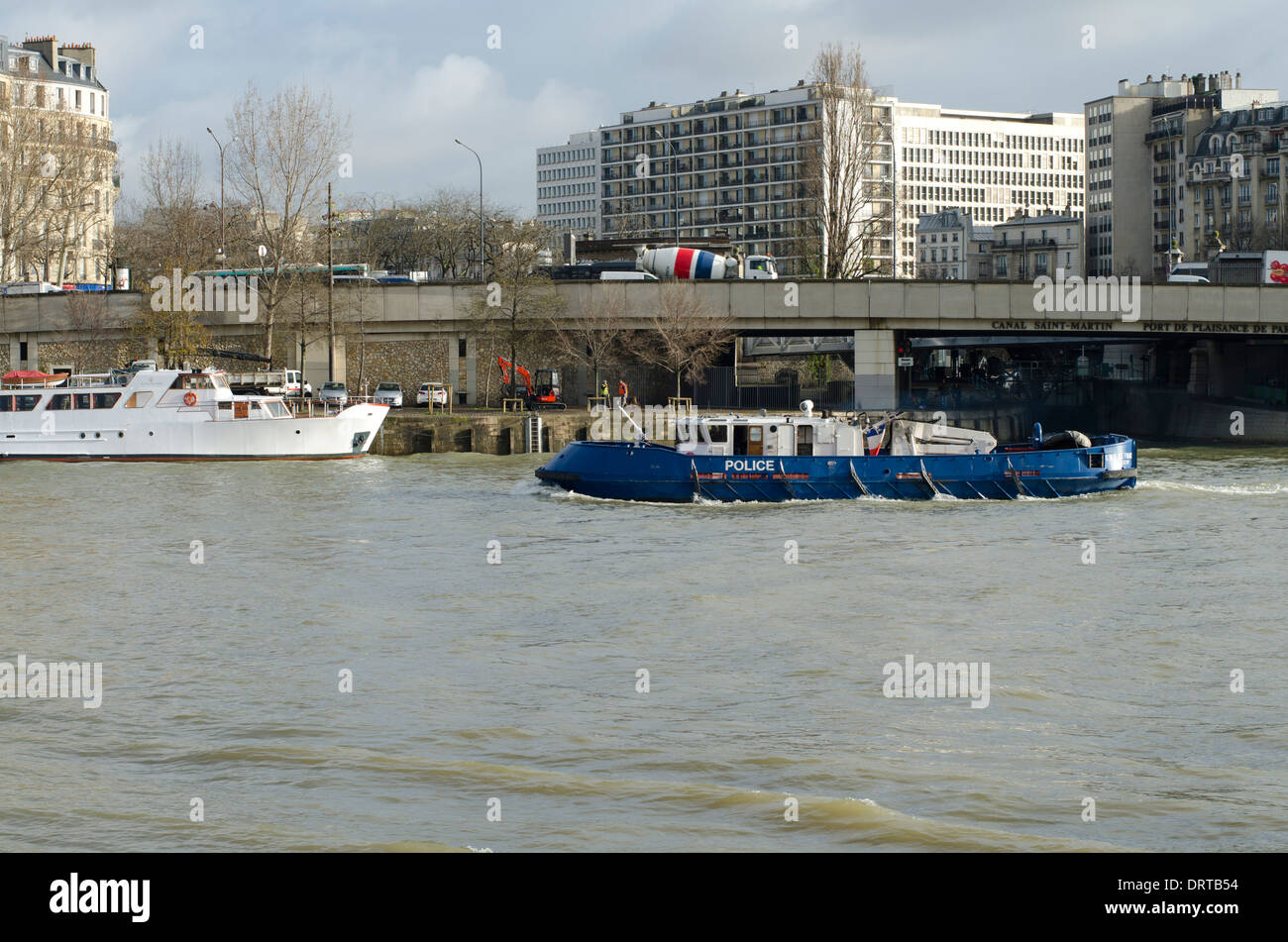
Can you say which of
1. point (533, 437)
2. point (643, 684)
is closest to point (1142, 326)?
point (533, 437)

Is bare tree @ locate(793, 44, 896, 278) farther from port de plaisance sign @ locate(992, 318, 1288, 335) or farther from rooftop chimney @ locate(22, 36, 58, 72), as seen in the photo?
rooftop chimney @ locate(22, 36, 58, 72)

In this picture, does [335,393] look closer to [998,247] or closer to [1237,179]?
[1237,179]

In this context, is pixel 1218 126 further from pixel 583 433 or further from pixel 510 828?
pixel 510 828

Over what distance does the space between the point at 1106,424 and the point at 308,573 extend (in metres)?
69.6

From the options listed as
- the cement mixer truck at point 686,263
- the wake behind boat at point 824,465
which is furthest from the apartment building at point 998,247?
the wake behind boat at point 824,465

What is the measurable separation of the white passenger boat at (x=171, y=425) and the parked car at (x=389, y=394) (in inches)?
352

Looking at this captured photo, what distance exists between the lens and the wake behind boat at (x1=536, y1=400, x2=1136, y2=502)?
131 ft

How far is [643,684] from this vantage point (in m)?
18.1

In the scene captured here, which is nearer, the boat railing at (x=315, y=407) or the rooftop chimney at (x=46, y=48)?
the boat railing at (x=315, y=407)

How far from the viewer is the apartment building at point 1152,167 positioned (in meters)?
154

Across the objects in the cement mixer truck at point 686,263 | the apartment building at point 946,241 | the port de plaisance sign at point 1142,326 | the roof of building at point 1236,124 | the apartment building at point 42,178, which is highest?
the roof of building at point 1236,124

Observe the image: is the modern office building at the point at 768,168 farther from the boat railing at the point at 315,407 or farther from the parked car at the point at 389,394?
the boat railing at the point at 315,407

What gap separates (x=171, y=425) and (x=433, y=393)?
14.1 meters

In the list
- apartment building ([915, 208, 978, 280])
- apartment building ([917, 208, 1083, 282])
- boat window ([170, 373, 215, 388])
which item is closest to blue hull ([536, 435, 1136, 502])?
boat window ([170, 373, 215, 388])
